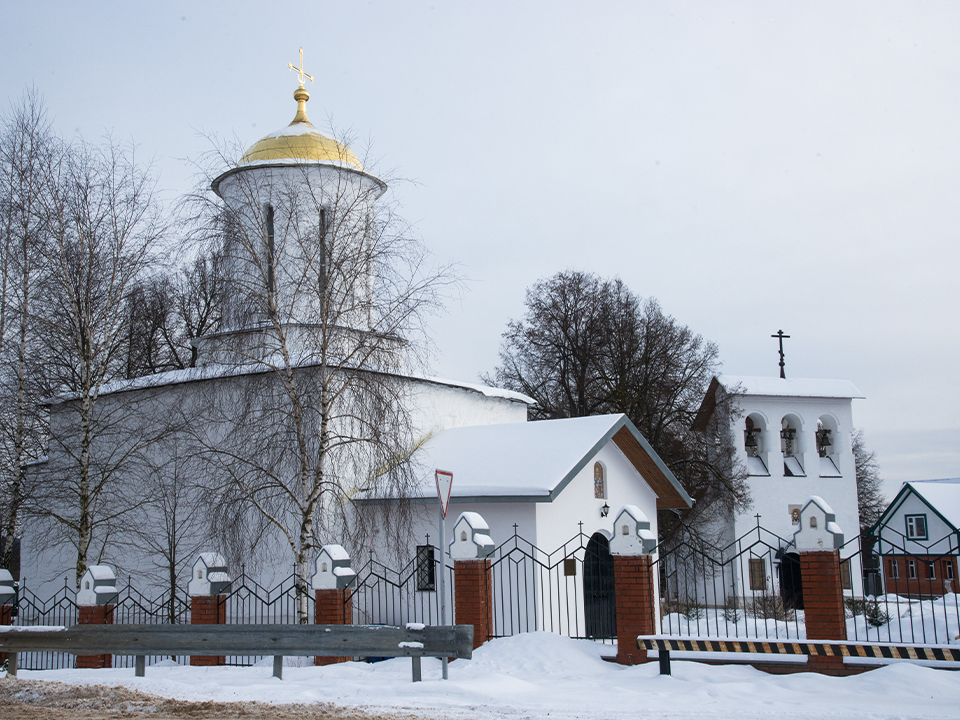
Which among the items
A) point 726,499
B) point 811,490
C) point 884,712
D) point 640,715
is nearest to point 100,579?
point 640,715

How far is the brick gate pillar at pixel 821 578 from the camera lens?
31.7 feet

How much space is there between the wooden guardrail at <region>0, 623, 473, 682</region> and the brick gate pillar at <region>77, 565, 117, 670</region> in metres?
2.55

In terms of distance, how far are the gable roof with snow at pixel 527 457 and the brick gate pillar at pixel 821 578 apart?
20.6ft

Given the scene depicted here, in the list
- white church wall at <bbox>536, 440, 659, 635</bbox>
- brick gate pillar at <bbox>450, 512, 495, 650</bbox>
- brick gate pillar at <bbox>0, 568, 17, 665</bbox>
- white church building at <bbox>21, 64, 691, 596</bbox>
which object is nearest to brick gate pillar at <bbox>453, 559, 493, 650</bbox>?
brick gate pillar at <bbox>450, 512, 495, 650</bbox>

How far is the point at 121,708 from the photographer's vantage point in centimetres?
828

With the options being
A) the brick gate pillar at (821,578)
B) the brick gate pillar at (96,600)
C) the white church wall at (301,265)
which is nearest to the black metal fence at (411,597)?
the brick gate pillar at (96,600)

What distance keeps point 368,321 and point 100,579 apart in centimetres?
582

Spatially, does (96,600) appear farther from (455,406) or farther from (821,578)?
(821,578)

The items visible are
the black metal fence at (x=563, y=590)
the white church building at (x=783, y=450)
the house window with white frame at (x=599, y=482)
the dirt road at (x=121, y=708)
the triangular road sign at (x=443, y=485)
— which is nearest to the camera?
the dirt road at (x=121, y=708)

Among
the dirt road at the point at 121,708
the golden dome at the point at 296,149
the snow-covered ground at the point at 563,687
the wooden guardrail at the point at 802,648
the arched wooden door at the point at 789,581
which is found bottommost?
the arched wooden door at the point at 789,581

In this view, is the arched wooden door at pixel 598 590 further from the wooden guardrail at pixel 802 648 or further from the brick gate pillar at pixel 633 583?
the wooden guardrail at pixel 802 648

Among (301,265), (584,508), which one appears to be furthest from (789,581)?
(301,265)

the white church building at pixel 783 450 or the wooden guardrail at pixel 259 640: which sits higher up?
the white church building at pixel 783 450

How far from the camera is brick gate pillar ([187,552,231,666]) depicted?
1295 cm
